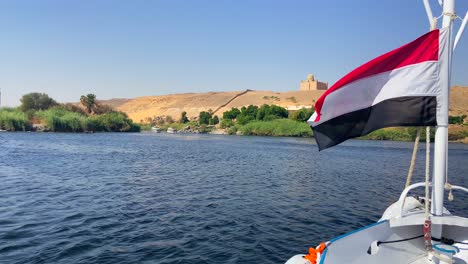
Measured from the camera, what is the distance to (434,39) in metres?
6.08

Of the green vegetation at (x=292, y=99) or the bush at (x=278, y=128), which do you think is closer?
the bush at (x=278, y=128)

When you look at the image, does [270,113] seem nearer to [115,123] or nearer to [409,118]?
[115,123]

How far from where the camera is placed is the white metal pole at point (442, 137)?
19.8ft

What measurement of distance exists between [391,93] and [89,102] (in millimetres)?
144913

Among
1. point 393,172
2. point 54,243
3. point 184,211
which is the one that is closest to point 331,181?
point 393,172

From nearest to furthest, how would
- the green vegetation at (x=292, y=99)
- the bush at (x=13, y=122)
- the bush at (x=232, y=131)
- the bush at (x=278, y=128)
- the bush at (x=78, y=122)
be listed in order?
the bush at (x=13, y=122) → the bush at (x=78, y=122) → the bush at (x=278, y=128) → the bush at (x=232, y=131) → the green vegetation at (x=292, y=99)

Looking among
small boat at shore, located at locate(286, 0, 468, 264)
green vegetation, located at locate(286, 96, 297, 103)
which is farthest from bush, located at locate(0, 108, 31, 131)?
green vegetation, located at locate(286, 96, 297, 103)

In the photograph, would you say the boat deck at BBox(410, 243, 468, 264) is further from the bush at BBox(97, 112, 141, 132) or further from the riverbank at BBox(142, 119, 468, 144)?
the bush at BBox(97, 112, 141, 132)

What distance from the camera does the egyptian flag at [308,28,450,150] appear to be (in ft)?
20.1

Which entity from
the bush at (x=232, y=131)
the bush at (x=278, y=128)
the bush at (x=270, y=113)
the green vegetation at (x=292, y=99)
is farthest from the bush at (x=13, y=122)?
the green vegetation at (x=292, y=99)

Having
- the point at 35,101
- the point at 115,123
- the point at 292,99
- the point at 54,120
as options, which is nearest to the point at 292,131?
the point at 115,123

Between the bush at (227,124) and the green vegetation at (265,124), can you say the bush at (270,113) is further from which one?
the bush at (227,124)

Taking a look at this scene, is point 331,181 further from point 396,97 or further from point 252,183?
→ point 396,97

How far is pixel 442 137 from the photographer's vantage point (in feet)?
20.0
